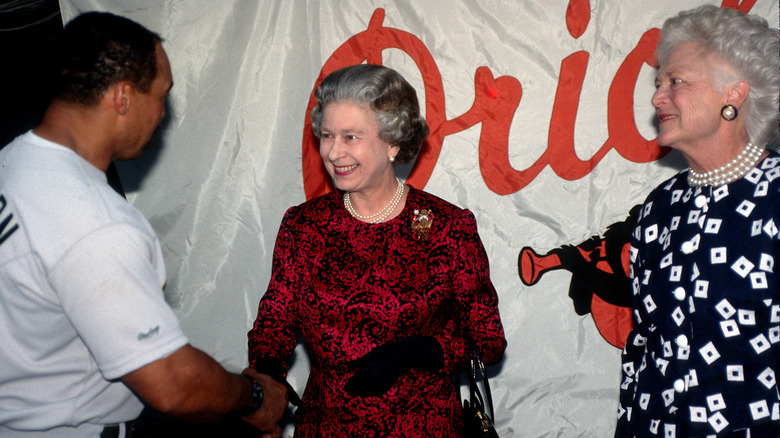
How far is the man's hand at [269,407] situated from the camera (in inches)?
65.1

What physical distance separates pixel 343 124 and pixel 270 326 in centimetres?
68

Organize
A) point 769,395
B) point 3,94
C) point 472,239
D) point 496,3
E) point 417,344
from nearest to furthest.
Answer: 1. point 769,395
2. point 417,344
3. point 472,239
4. point 3,94
5. point 496,3

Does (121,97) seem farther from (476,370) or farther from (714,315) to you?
(714,315)

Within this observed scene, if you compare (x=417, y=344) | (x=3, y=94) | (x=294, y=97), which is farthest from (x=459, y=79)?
(x=3, y=94)

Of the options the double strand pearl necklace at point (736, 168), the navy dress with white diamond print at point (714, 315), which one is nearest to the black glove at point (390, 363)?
the navy dress with white diamond print at point (714, 315)

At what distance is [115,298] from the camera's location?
3.85 ft

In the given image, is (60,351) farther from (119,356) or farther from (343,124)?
(343,124)

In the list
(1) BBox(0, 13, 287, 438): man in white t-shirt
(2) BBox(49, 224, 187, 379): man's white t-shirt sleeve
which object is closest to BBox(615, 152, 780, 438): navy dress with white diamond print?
(1) BBox(0, 13, 287, 438): man in white t-shirt

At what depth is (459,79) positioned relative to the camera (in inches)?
109

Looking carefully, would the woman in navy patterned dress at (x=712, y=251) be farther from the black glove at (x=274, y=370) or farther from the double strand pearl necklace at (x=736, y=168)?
the black glove at (x=274, y=370)

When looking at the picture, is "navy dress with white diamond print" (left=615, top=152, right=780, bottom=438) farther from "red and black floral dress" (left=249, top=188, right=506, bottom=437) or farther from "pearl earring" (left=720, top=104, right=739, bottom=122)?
"red and black floral dress" (left=249, top=188, right=506, bottom=437)

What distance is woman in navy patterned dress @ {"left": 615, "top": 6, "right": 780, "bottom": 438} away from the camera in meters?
1.59

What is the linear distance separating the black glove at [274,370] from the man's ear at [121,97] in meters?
0.85

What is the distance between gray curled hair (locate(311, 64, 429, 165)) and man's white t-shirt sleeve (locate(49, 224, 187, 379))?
2.92ft
